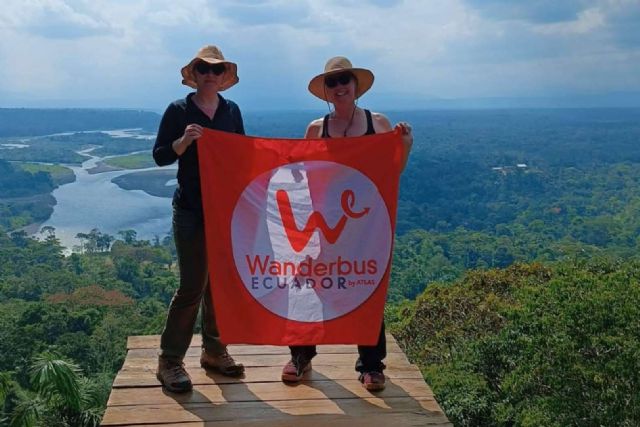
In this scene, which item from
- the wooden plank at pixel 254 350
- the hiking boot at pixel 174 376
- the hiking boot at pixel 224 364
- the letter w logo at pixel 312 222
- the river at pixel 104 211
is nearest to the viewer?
the letter w logo at pixel 312 222

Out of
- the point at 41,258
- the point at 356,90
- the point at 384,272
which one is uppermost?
the point at 356,90

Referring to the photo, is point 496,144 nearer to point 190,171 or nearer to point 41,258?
point 41,258

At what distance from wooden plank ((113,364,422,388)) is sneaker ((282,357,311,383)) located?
0.09 m

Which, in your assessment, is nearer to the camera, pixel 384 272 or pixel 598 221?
pixel 384 272

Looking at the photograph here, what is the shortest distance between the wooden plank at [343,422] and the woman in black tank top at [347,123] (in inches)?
14.7

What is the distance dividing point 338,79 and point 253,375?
2127 millimetres

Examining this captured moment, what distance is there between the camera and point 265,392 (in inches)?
175

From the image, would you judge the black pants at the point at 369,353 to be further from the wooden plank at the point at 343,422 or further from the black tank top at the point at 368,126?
the black tank top at the point at 368,126

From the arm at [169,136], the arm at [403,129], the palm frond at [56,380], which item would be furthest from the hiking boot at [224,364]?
the palm frond at [56,380]

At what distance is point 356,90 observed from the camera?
433 cm

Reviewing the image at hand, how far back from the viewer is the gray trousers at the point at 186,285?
13.9ft

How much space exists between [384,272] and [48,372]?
8025 mm

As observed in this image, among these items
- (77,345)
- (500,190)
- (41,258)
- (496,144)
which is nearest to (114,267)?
(41,258)

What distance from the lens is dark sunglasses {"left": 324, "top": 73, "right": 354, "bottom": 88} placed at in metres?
4.15
